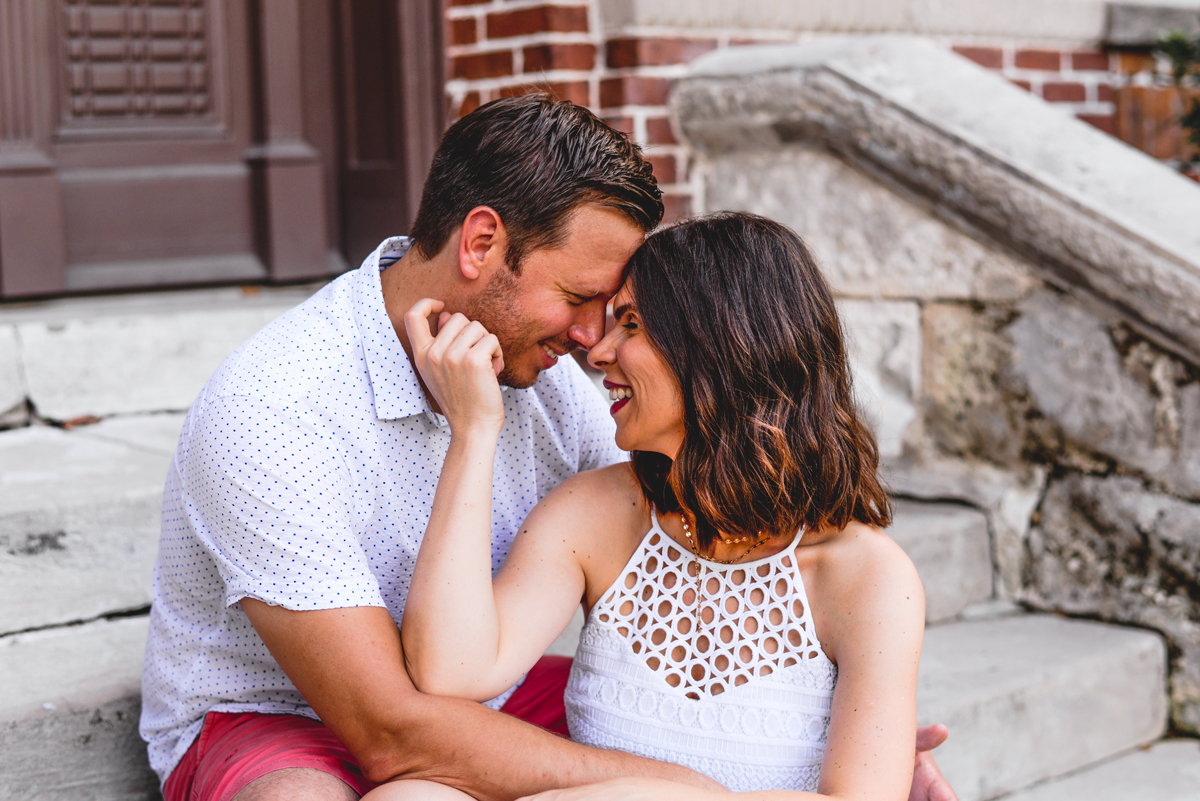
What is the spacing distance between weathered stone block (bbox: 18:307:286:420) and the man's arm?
172 cm

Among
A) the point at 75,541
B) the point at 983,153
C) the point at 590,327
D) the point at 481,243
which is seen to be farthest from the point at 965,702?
the point at 75,541

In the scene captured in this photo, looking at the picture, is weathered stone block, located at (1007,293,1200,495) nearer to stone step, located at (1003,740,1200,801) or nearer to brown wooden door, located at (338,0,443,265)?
stone step, located at (1003,740,1200,801)

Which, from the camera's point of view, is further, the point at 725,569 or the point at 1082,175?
the point at 1082,175

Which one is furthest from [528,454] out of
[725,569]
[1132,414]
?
[1132,414]

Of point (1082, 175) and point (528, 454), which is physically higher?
point (1082, 175)

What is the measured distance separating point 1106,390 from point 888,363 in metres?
0.63

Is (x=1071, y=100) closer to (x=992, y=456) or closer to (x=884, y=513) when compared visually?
(x=992, y=456)

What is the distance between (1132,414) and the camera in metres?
2.89

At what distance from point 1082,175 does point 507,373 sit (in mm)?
1714

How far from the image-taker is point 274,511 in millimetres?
1696

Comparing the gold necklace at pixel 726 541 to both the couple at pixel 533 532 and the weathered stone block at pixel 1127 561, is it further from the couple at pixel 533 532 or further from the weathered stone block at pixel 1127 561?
the weathered stone block at pixel 1127 561

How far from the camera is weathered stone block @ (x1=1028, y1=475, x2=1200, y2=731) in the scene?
9.40ft

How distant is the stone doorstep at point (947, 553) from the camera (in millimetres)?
3039

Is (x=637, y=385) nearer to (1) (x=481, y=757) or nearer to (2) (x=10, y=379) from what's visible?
(1) (x=481, y=757)
